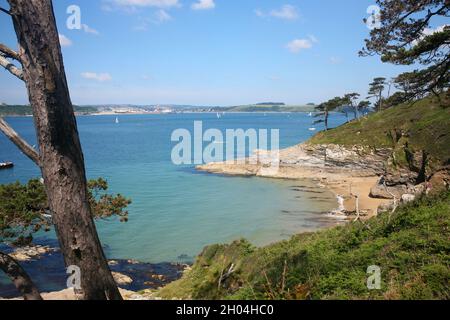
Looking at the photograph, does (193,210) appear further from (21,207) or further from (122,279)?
(21,207)

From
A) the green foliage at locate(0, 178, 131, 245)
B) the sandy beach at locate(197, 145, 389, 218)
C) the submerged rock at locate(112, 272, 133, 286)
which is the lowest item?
the submerged rock at locate(112, 272, 133, 286)

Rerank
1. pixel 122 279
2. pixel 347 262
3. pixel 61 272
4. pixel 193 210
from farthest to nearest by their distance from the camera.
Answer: pixel 193 210, pixel 61 272, pixel 122 279, pixel 347 262

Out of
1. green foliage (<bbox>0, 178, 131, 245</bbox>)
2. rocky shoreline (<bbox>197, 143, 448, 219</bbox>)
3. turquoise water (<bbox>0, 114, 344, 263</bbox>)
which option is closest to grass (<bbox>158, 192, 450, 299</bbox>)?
green foliage (<bbox>0, 178, 131, 245</bbox>)

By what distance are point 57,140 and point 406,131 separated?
47.7m

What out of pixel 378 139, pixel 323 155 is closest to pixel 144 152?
pixel 323 155

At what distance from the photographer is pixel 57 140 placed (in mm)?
3848

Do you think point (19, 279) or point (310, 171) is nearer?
point (19, 279)

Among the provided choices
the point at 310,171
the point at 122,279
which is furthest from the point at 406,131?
the point at 122,279

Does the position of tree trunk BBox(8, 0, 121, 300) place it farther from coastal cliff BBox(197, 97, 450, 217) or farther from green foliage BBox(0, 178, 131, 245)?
coastal cliff BBox(197, 97, 450, 217)

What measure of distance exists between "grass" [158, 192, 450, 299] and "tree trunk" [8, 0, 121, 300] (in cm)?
258

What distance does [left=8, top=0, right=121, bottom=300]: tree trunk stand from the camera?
3.71 meters

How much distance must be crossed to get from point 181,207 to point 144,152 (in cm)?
5015

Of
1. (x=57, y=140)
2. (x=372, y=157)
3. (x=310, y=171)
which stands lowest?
(x=310, y=171)

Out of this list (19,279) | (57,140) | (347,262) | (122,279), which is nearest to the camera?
(57,140)
